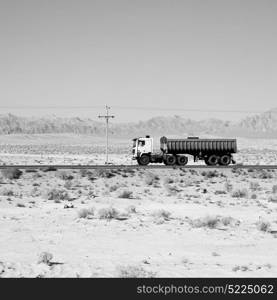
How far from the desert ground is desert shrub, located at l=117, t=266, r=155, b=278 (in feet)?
0.08

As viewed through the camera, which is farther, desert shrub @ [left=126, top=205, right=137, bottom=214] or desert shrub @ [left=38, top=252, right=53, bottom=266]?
desert shrub @ [left=126, top=205, right=137, bottom=214]

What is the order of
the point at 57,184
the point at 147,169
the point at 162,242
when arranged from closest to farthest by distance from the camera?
the point at 162,242
the point at 57,184
the point at 147,169

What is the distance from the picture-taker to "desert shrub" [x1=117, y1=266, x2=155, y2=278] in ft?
39.9

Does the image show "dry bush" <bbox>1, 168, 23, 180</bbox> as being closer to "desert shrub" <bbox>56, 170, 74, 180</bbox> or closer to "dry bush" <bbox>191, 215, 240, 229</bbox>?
"desert shrub" <bbox>56, 170, 74, 180</bbox>

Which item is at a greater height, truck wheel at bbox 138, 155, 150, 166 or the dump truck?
the dump truck

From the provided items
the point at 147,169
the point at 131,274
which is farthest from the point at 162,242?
the point at 147,169

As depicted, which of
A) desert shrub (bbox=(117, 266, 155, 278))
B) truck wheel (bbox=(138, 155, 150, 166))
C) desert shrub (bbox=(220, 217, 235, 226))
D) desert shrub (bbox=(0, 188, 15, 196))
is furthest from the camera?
truck wheel (bbox=(138, 155, 150, 166))

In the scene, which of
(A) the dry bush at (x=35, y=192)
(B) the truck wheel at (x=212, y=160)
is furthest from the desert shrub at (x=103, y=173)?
(B) the truck wheel at (x=212, y=160)

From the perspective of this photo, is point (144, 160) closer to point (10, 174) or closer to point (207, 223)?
point (10, 174)

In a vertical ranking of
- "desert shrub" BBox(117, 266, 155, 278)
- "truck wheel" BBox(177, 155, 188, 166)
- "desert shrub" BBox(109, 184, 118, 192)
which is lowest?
"desert shrub" BBox(117, 266, 155, 278)

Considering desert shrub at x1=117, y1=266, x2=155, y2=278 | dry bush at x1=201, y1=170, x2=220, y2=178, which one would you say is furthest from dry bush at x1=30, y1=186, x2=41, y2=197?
desert shrub at x1=117, y1=266, x2=155, y2=278
